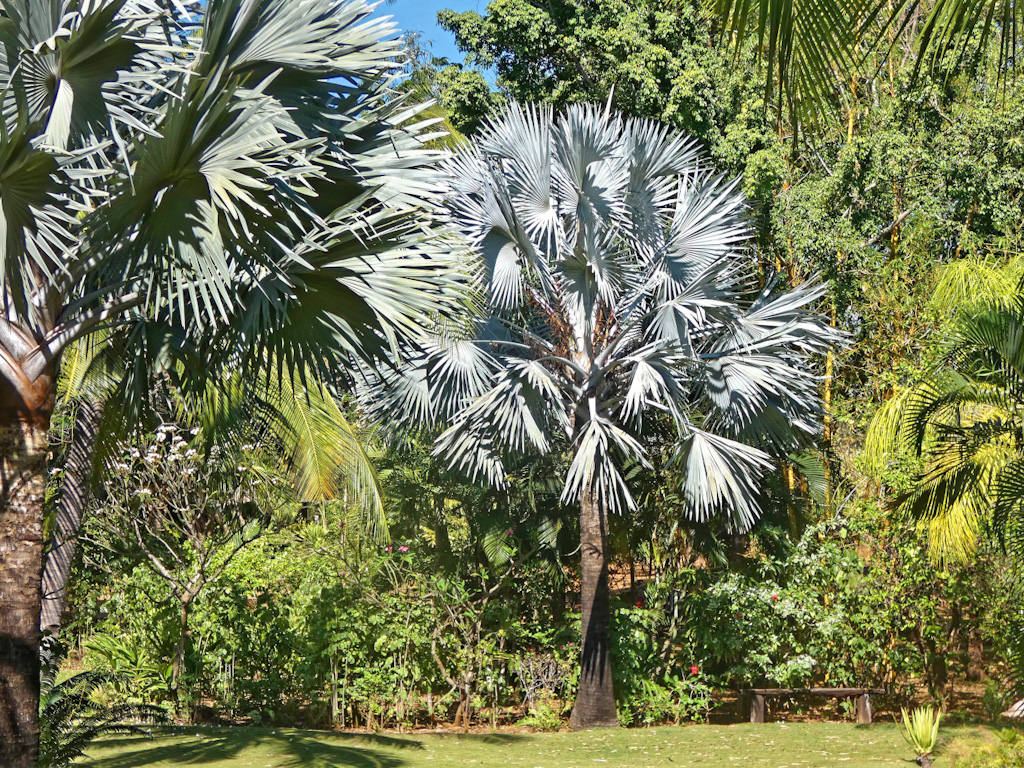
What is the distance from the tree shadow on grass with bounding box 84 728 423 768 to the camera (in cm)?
782

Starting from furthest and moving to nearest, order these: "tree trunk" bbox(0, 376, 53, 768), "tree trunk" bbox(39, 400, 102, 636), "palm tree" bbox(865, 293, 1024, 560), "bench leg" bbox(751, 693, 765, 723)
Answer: "bench leg" bbox(751, 693, 765, 723) < "tree trunk" bbox(39, 400, 102, 636) < "palm tree" bbox(865, 293, 1024, 560) < "tree trunk" bbox(0, 376, 53, 768)

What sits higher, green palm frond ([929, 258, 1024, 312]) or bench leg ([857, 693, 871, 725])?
green palm frond ([929, 258, 1024, 312])

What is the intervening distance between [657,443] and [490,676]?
350 centimetres

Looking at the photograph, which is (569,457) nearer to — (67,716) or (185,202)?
(67,716)

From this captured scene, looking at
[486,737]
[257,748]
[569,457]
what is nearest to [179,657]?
[257,748]

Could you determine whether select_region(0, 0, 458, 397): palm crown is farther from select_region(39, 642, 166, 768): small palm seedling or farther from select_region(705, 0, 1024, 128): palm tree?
select_region(39, 642, 166, 768): small palm seedling


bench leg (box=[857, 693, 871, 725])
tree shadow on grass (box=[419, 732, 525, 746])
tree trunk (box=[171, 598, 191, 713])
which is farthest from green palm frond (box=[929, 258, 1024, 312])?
tree trunk (box=[171, 598, 191, 713])

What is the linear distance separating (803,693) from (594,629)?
283 centimetres

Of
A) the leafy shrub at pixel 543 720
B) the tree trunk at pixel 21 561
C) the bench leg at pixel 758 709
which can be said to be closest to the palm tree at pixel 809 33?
the tree trunk at pixel 21 561

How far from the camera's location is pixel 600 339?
37.5ft

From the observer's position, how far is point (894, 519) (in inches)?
443

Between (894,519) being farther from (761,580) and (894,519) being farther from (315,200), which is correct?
(315,200)

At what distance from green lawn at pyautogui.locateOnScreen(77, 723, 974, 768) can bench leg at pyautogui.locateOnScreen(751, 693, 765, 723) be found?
28.4 inches

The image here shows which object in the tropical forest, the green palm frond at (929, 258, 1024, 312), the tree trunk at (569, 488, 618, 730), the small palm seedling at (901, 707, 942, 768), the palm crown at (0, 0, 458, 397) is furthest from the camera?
the tree trunk at (569, 488, 618, 730)
